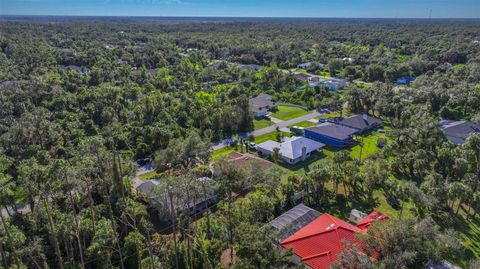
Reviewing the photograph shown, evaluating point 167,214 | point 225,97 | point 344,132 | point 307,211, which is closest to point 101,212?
point 167,214

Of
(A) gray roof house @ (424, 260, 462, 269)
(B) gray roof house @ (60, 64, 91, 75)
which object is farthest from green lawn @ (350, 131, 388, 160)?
(B) gray roof house @ (60, 64, 91, 75)

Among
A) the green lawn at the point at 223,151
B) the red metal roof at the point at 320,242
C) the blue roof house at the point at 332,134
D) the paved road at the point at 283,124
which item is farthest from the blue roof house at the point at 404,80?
the red metal roof at the point at 320,242

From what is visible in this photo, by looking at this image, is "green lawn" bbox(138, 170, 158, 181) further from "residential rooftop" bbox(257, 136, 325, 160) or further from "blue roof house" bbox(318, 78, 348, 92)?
"blue roof house" bbox(318, 78, 348, 92)

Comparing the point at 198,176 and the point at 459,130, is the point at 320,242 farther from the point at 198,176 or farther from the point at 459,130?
the point at 459,130

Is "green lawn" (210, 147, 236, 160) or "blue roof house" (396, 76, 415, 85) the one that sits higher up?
"blue roof house" (396, 76, 415, 85)

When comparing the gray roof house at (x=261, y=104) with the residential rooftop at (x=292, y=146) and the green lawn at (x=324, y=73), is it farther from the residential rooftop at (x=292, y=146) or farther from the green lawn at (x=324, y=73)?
the green lawn at (x=324, y=73)

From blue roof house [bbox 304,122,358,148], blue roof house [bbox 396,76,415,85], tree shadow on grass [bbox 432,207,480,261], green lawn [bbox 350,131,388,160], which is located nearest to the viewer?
tree shadow on grass [bbox 432,207,480,261]
